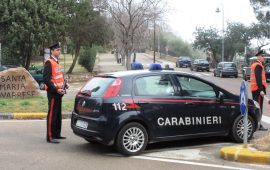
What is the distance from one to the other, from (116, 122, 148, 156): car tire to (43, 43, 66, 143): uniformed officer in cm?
187

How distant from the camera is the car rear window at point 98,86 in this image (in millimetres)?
7969

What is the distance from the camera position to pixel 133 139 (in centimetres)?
782

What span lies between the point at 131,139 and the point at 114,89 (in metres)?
0.90

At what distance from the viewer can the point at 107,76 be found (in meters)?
8.27

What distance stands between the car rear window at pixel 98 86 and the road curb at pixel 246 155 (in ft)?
7.39

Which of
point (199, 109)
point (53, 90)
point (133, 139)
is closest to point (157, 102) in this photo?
point (133, 139)

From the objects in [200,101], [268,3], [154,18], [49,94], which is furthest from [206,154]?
[268,3]

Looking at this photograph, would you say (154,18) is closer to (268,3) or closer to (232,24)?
(268,3)

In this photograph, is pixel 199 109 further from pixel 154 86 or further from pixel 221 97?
pixel 154 86

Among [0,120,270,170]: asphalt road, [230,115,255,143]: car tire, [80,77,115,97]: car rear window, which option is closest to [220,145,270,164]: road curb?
[0,120,270,170]: asphalt road

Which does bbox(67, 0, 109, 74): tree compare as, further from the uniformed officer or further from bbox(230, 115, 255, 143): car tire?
bbox(230, 115, 255, 143): car tire

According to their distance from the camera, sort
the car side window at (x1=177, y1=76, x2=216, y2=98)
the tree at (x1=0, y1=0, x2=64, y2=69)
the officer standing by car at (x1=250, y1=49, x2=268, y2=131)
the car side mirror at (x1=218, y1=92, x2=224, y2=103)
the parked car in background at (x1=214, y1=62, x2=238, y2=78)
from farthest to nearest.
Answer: the parked car in background at (x1=214, y1=62, x2=238, y2=78), the tree at (x1=0, y1=0, x2=64, y2=69), the officer standing by car at (x1=250, y1=49, x2=268, y2=131), the car side mirror at (x1=218, y1=92, x2=224, y2=103), the car side window at (x1=177, y1=76, x2=216, y2=98)

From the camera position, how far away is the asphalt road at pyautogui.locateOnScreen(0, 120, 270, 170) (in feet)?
23.3

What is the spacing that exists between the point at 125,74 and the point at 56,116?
1.89 meters
